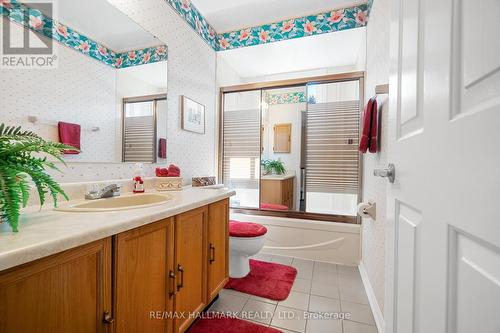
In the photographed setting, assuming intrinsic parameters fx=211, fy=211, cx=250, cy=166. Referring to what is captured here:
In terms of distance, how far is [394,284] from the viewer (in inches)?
30.2

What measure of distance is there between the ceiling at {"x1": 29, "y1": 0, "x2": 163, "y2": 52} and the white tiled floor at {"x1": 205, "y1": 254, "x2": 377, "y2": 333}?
1970 millimetres

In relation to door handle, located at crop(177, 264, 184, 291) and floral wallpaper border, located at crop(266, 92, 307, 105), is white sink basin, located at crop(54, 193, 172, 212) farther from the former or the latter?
floral wallpaper border, located at crop(266, 92, 307, 105)

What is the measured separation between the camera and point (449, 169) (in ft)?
A: 1.47

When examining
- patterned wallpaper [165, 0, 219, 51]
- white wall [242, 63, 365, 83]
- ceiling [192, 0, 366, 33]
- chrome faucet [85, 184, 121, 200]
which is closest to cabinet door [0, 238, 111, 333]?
chrome faucet [85, 184, 121, 200]

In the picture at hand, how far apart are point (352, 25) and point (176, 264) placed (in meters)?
2.71

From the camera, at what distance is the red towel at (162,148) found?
178 cm

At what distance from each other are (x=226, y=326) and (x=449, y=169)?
1.49 m

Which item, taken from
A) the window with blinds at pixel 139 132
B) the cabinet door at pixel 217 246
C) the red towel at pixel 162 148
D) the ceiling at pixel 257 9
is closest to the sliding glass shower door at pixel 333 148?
the ceiling at pixel 257 9

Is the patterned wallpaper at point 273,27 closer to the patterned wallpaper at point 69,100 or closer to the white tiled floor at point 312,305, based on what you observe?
the patterned wallpaper at point 69,100

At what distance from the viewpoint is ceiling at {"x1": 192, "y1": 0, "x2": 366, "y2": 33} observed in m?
2.15

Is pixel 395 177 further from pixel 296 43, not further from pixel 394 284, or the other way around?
pixel 296 43

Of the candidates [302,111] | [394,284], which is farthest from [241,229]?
[302,111]

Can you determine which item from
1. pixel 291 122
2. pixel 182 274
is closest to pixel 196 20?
pixel 291 122

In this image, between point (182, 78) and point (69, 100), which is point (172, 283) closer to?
point (69, 100)
